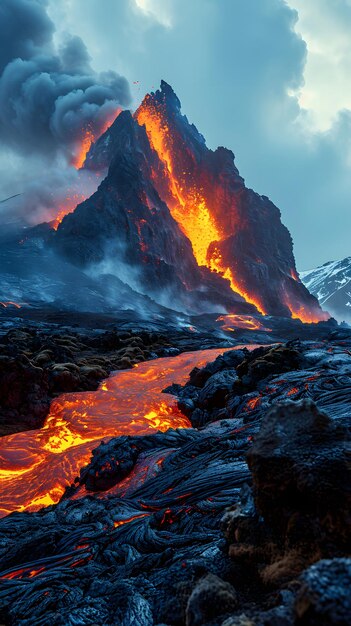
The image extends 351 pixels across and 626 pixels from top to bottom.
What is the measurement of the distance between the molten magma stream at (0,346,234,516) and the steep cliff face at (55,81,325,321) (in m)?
52.8

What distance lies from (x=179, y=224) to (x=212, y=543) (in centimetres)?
9936

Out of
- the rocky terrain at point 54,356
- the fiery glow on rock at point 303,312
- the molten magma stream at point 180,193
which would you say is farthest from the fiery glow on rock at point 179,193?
the rocky terrain at point 54,356

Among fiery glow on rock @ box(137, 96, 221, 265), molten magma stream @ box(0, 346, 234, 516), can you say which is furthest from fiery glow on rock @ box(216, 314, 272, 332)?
fiery glow on rock @ box(137, 96, 221, 265)

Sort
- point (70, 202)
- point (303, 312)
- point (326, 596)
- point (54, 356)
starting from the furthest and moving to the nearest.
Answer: point (303, 312) < point (70, 202) < point (54, 356) < point (326, 596)

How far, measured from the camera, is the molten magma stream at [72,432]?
5715 mm

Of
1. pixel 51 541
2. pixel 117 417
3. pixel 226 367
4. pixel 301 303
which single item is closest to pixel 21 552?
pixel 51 541

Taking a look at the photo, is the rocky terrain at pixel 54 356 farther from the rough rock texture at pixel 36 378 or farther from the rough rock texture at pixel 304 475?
the rough rock texture at pixel 304 475

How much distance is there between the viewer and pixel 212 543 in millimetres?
2340

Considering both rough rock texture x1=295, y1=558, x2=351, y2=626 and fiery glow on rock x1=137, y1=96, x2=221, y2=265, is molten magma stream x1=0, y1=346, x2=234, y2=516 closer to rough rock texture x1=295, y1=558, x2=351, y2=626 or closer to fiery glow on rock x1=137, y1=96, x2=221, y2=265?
rough rock texture x1=295, y1=558, x2=351, y2=626

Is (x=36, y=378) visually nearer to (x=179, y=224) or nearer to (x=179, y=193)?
(x=179, y=224)

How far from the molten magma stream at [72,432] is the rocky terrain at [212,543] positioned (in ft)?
5.22

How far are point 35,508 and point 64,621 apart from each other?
3775 millimetres

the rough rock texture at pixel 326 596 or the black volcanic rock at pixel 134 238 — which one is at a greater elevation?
the black volcanic rock at pixel 134 238

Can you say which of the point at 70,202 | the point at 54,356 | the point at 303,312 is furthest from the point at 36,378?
the point at 303,312
